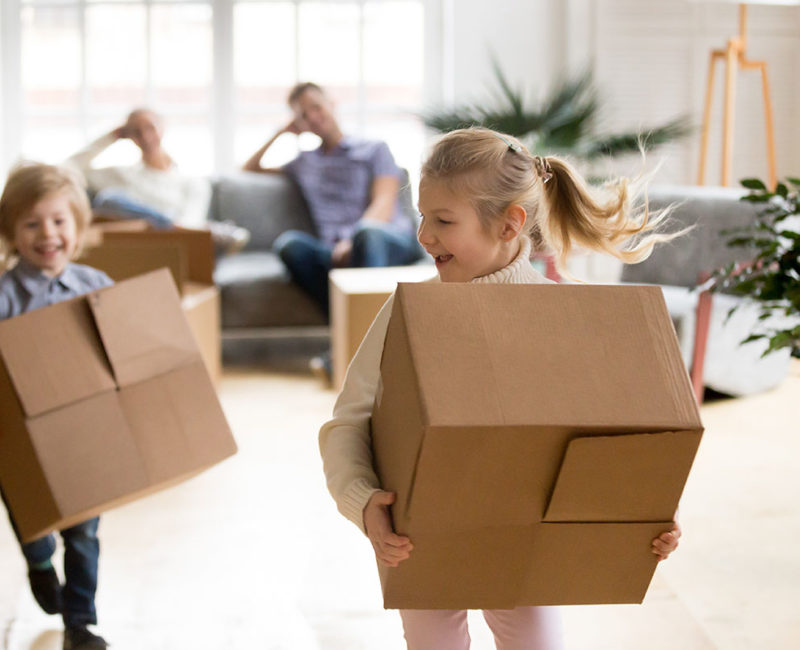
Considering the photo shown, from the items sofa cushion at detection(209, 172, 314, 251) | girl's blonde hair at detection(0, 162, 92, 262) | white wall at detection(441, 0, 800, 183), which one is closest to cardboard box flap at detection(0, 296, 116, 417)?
girl's blonde hair at detection(0, 162, 92, 262)

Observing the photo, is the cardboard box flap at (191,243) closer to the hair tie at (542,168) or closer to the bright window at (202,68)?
the bright window at (202,68)

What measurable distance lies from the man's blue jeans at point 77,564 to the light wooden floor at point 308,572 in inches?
4.1

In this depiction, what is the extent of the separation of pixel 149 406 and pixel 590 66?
398cm

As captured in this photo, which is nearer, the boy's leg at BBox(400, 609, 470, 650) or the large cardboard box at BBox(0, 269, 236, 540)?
the boy's leg at BBox(400, 609, 470, 650)

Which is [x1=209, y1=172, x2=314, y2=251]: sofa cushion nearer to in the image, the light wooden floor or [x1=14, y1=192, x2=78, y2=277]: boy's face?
the light wooden floor

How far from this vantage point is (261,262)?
445 centimetres

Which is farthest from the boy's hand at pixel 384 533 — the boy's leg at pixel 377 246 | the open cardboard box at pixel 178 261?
the boy's leg at pixel 377 246

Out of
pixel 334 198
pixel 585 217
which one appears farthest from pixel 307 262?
pixel 585 217

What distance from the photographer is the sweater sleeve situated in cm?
108

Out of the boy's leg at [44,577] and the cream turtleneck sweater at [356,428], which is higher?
the cream turtleneck sweater at [356,428]

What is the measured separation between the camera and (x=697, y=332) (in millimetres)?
3479

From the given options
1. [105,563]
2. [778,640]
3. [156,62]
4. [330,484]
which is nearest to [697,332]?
[778,640]

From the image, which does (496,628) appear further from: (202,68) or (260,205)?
(202,68)

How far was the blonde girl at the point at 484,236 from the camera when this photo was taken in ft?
3.89
